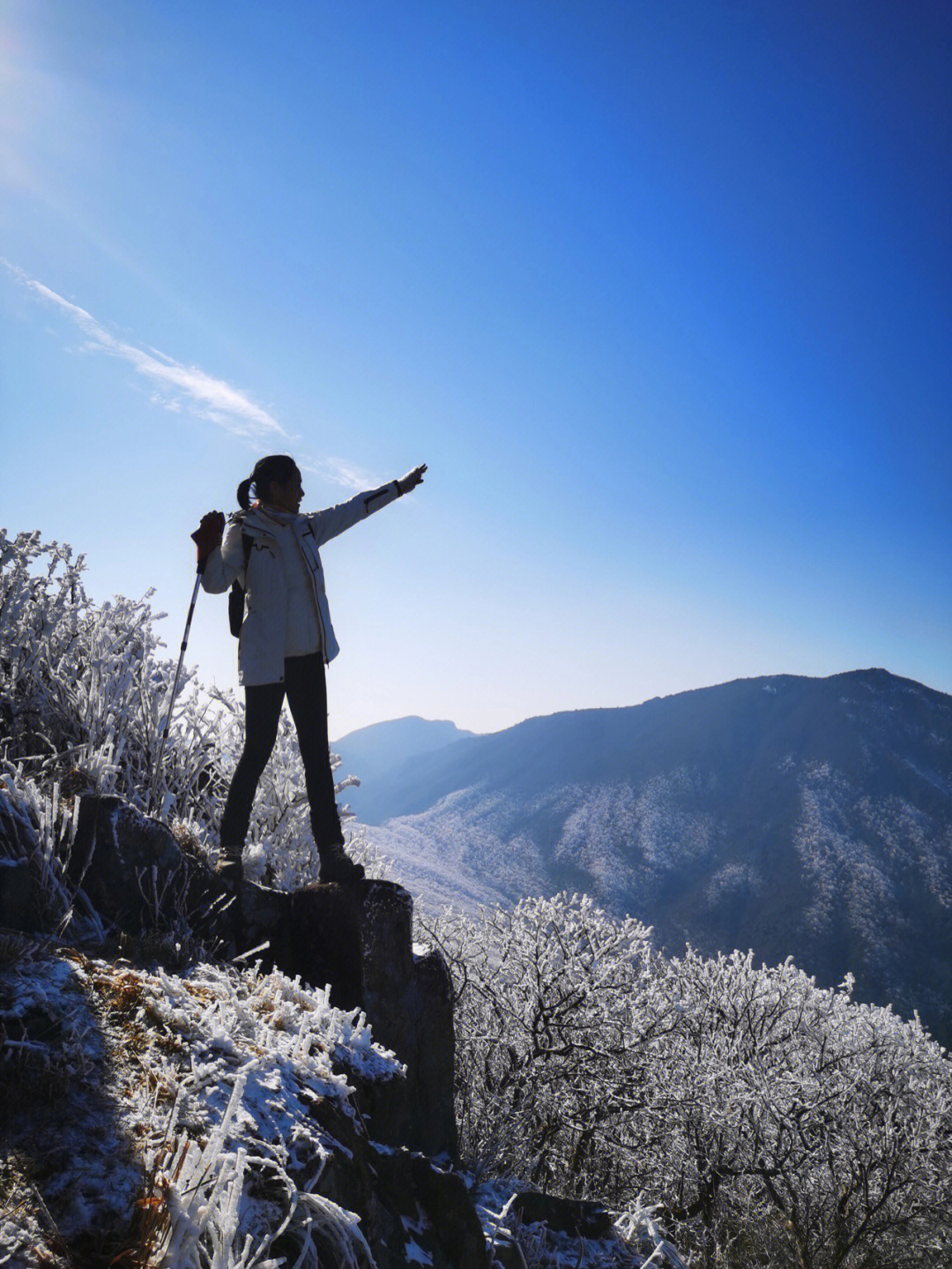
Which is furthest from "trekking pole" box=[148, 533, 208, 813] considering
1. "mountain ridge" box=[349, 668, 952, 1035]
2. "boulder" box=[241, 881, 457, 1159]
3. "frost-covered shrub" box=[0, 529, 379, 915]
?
"mountain ridge" box=[349, 668, 952, 1035]

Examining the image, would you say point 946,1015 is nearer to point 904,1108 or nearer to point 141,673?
point 904,1108

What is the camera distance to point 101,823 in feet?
8.55

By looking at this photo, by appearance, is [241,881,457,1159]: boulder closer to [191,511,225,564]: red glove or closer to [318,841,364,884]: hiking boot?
[318,841,364,884]: hiking boot

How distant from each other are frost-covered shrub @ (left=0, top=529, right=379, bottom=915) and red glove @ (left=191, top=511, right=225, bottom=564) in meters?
0.96

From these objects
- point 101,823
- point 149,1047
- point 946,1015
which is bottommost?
point 946,1015

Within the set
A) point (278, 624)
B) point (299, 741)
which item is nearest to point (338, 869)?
point (299, 741)

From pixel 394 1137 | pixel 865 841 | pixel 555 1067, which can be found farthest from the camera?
pixel 865 841

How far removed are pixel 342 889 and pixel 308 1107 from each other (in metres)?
1.44

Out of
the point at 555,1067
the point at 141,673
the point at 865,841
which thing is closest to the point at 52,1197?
the point at 141,673

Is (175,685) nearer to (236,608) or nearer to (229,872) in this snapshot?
(236,608)

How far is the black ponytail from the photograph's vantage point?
3469 millimetres

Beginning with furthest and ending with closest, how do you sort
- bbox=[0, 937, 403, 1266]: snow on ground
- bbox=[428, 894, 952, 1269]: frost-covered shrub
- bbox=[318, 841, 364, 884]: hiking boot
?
bbox=[428, 894, 952, 1269]: frost-covered shrub → bbox=[318, 841, 364, 884]: hiking boot → bbox=[0, 937, 403, 1266]: snow on ground

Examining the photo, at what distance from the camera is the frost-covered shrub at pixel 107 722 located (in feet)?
11.2

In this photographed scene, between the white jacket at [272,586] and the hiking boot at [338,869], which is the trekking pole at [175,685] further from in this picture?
the hiking boot at [338,869]
